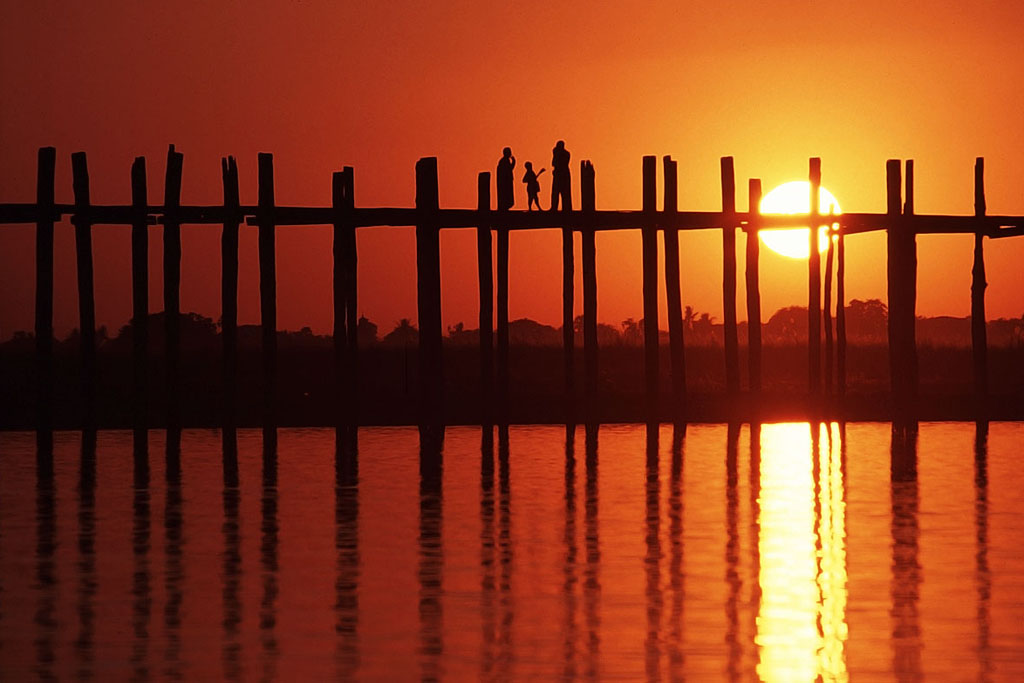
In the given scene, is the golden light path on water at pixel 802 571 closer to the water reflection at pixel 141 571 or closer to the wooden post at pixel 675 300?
the water reflection at pixel 141 571

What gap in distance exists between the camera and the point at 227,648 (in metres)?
7.11

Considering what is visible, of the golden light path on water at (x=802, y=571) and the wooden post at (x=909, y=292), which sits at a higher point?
the wooden post at (x=909, y=292)

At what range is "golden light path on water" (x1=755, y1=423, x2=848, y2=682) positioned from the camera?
22.6ft

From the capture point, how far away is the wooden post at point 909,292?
20562 millimetres

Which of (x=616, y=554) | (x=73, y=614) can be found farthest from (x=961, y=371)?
(x=73, y=614)

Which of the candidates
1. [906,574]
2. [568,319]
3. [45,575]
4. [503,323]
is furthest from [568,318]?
[45,575]

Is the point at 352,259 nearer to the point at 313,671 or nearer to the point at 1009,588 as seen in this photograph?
the point at 1009,588

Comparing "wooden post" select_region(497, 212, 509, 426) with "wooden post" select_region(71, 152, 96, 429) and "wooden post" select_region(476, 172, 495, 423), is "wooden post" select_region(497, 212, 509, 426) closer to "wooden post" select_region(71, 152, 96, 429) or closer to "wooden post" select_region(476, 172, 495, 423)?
"wooden post" select_region(476, 172, 495, 423)

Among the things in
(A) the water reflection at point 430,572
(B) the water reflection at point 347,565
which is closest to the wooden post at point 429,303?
(B) the water reflection at point 347,565

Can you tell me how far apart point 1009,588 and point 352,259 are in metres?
11.2

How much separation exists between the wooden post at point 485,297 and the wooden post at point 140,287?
3396mm

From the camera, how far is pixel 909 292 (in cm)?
2084

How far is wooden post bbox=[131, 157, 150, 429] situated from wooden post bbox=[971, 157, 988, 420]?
9.11 metres

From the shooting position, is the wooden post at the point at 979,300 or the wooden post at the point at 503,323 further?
the wooden post at the point at 979,300
